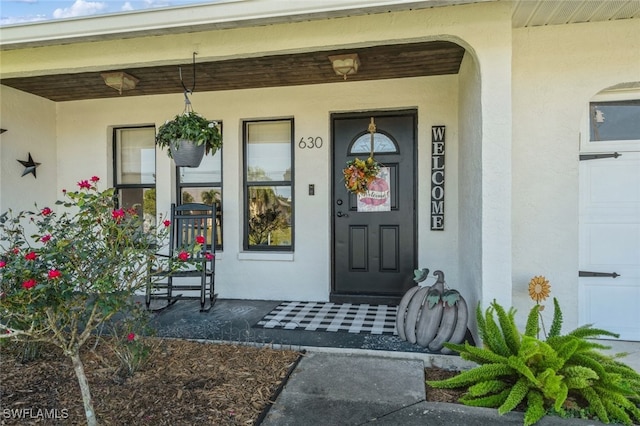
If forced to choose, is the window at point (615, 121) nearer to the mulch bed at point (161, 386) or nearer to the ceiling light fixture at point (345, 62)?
the ceiling light fixture at point (345, 62)

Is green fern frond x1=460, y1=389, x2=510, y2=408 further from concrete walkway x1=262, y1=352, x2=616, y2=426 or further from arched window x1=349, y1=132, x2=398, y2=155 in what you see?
arched window x1=349, y1=132, x2=398, y2=155

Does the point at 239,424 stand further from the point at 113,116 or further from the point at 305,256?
the point at 113,116

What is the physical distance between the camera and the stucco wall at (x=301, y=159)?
3.75m

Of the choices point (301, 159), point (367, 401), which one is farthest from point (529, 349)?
point (301, 159)

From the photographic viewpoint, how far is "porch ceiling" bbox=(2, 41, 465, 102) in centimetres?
321

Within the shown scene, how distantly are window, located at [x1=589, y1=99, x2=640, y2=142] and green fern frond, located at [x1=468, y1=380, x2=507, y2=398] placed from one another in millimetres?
2167

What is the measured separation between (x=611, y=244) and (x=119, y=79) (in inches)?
177

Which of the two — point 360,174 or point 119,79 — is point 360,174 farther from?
point 119,79

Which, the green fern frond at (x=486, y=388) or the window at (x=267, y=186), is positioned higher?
the window at (x=267, y=186)

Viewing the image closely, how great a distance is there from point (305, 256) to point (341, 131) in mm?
1363

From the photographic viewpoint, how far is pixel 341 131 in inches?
159

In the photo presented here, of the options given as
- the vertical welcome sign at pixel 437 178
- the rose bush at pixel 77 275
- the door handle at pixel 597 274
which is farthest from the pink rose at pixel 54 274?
the door handle at pixel 597 274

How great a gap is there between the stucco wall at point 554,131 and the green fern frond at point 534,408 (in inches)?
43.8

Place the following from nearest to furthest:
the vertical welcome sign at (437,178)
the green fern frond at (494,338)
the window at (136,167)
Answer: the green fern frond at (494,338)
the vertical welcome sign at (437,178)
the window at (136,167)
